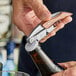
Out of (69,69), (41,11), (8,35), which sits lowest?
(69,69)

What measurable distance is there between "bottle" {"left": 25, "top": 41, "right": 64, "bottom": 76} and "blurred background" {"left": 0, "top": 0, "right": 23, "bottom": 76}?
0.16 metres

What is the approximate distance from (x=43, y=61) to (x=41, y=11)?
8.2 inches

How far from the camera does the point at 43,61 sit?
92cm

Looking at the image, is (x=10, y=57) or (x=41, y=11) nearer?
(x=41, y=11)

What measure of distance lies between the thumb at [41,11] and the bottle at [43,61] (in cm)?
11

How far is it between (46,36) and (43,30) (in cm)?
3

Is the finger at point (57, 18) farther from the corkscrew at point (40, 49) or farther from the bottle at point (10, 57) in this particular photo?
the bottle at point (10, 57)

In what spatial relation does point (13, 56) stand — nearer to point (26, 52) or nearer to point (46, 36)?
point (26, 52)

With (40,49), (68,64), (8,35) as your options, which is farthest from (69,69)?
(8,35)

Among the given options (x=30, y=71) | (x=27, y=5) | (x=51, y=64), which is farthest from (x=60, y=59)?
(x=27, y=5)

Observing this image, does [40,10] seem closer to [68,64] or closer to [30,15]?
[30,15]

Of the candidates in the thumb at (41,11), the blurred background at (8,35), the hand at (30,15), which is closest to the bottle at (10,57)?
the blurred background at (8,35)

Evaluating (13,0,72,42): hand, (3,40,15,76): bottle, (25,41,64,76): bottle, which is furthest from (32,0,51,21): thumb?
(3,40,15,76): bottle

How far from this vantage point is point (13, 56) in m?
1.05
